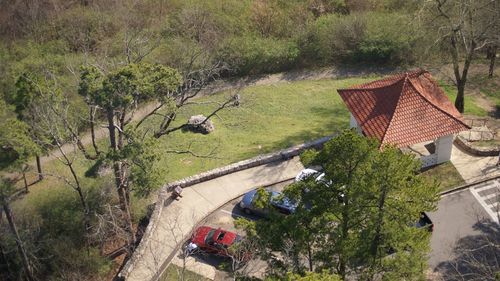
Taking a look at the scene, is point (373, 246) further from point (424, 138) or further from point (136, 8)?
point (136, 8)

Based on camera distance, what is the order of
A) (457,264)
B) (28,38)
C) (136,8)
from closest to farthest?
(457,264) < (28,38) < (136,8)

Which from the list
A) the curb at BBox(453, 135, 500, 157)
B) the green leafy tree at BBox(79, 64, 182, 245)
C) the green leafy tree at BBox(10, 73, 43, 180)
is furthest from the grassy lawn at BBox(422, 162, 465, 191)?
the green leafy tree at BBox(10, 73, 43, 180)

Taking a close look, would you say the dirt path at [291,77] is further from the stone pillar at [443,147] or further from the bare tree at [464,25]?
the stone pillar at [443,147]

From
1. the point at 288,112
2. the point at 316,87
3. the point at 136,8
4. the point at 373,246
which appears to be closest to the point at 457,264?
the point at 373,246

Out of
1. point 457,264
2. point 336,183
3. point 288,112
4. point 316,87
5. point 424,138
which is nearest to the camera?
point 336,183

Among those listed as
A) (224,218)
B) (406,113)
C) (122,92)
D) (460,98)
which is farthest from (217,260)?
(460,98)

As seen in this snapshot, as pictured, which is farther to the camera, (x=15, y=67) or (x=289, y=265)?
(x=15, y=67)
